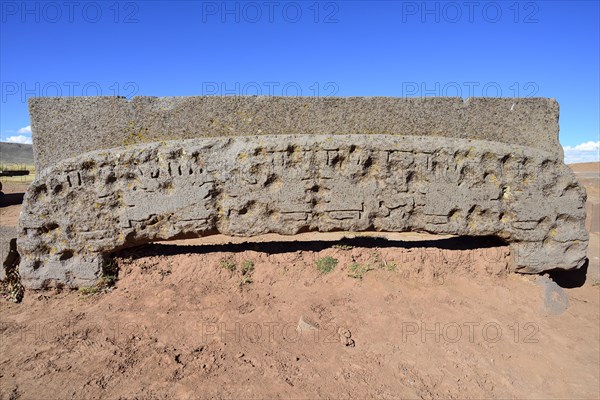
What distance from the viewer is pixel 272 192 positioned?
13.6 feet

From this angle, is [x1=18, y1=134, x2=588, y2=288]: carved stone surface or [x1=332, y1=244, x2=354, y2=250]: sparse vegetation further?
[x1=332, y1=244, x2=354, y2=250]: sparse vegetation

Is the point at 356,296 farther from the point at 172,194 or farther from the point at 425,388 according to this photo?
the point at 172,194

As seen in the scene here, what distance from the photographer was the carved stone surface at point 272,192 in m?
4.09

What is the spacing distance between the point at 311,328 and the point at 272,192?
142 cm

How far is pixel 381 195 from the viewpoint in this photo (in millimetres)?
4238

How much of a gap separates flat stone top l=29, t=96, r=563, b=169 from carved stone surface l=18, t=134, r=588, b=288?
0.26 m

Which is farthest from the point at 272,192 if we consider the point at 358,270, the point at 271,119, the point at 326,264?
the point at 358,270

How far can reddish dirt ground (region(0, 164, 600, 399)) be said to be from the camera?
3023 mm

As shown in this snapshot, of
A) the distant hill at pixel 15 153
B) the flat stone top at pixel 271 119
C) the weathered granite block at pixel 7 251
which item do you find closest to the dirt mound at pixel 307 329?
the weathered granite block at pixel 7 251

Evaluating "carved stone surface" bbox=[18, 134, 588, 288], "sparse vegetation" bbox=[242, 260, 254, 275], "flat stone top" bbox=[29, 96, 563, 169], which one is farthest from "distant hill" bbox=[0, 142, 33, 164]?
"sparse vegetation" bbox=[242, 260, 254, 275]

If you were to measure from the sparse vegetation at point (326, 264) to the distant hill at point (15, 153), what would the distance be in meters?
39.0

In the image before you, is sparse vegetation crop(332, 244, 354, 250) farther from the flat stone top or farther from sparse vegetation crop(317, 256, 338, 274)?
the flat stone top

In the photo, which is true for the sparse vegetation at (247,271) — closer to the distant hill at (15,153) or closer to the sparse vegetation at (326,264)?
the sparse vegetation at (326,264)

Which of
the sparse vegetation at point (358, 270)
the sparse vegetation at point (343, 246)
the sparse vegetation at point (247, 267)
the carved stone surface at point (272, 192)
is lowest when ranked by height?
the sparse vegetation at point (358, 270)
